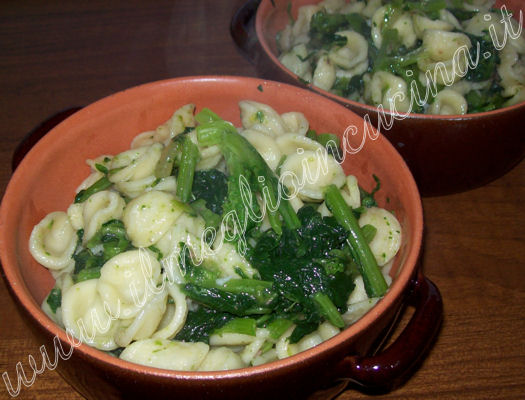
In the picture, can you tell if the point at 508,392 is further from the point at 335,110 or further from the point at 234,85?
the point at 234,85

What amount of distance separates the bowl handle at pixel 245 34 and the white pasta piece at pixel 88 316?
45.8 inches

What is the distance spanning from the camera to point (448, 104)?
1996 mm

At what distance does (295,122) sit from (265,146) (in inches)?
6.4

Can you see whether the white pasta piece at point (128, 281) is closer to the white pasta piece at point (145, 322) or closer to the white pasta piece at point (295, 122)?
the white pasta piece at point (145, 322)

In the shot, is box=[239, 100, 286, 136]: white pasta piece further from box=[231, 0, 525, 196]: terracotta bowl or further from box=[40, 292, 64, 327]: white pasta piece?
box=[40, 292, 64, 327]: white pasta piece

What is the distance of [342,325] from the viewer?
132cm

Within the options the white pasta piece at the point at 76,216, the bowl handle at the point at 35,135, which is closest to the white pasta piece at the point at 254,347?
the white pasta piece at the point at 76,216

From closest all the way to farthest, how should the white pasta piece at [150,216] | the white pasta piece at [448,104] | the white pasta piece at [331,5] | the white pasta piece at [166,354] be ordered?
1. the white pasta piece at [166,354]
2. the white pasta piece at [150,216]
3. the white pasta piece at [448,104]
4. the white pasta piece at [331,5]

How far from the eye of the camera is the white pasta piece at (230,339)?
1.34 metres

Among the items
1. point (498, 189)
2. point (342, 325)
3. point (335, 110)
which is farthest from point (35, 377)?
point (498, 189)

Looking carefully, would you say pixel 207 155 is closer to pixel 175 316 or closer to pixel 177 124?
pixel 177 124

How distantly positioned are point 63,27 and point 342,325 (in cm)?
275

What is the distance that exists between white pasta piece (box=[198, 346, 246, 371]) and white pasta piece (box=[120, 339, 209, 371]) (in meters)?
0.02

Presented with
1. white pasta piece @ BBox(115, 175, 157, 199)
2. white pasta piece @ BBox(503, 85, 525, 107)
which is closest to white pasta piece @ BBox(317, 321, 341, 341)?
white pasta piece @ BBox(115, 175, 157, 199)
